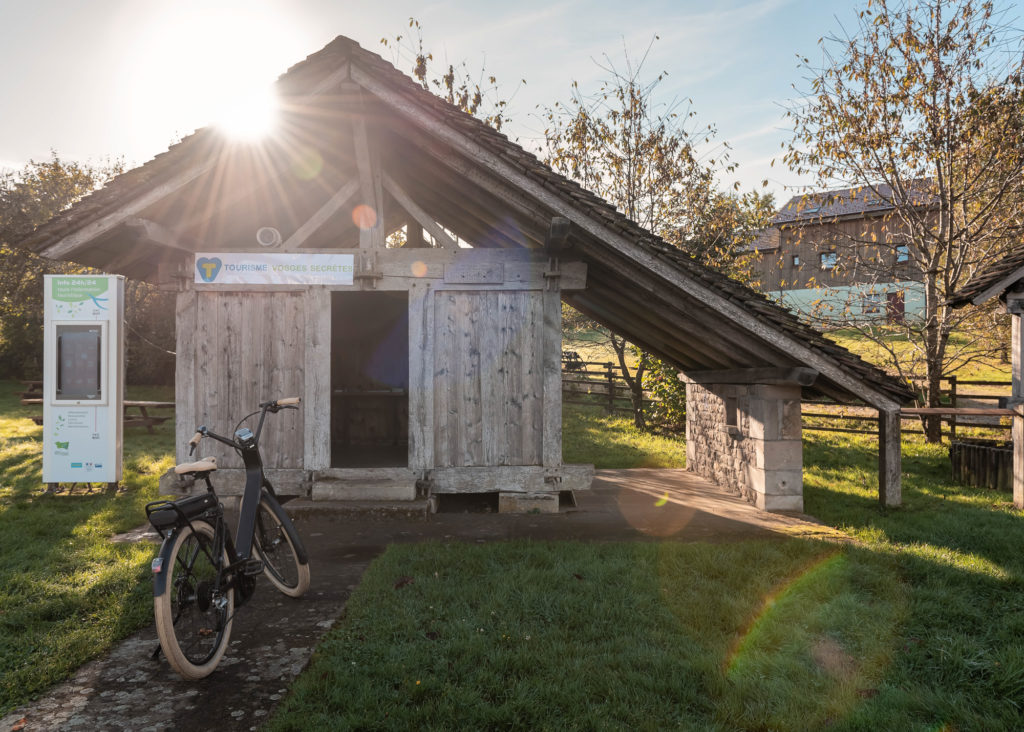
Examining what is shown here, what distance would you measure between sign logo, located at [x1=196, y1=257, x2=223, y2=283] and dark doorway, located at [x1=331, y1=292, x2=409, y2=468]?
4.04m

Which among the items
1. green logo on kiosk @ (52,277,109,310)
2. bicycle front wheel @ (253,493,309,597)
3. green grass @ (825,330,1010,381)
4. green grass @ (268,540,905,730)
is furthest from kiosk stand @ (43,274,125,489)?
green grass @ (825,330,1010,381)

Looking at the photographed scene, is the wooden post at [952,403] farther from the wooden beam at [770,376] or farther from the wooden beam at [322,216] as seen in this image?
the wooden beam at [322,216]

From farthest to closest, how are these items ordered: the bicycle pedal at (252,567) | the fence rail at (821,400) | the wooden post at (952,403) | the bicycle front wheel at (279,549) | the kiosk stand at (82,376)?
the fence rail at (821,400) < the wooden post at (952,403) < the kiosk stand at (82,376) < the bicycle front wheel at (279,549) < the bicycle pedal at (252,567)

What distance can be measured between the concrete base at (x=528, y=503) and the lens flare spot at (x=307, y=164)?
4.83 m

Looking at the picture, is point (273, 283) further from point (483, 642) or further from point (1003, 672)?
point (1003, 672)

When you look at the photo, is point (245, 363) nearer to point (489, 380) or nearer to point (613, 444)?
point (489, 380)

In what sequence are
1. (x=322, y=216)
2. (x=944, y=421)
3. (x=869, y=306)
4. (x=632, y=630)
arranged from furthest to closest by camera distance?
(x=944, y=421) → (x=869, y=306) → (x=322, y=216) → (x=632, y=630)

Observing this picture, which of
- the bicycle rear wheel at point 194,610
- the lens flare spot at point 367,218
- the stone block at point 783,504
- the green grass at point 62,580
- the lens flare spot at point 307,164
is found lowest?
the green grass at point 62,580

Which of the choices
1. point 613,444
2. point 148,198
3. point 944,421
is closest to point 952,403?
point 944,421

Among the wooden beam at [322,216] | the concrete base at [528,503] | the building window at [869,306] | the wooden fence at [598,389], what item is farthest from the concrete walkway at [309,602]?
the wooden fence at [598,389]

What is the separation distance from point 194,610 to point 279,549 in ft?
2.87

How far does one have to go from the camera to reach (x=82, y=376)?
8.30m


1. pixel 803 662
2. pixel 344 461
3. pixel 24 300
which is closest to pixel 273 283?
pixel 344 461

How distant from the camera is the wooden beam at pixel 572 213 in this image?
6.02 meters
